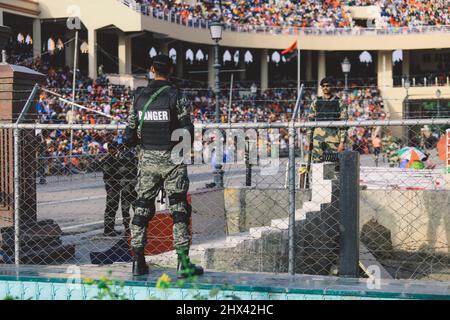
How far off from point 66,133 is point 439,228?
1384 cm

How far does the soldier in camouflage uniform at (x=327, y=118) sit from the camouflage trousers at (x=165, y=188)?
357 cm

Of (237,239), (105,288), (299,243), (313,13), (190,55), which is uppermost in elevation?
(313,13)

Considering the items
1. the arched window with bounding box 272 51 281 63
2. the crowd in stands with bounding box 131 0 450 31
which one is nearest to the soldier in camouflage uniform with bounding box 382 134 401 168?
the crowd in stands with bounding box 131 0 450 31

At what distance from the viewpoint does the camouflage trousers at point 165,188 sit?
207 inches

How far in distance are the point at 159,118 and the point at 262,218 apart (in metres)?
5.24

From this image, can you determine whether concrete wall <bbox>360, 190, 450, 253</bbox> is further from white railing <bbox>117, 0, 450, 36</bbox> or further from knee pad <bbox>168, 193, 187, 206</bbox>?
white railing <bbox>117, 0, 450, 36</bbox>

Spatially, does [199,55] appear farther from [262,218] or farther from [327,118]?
[327,118]

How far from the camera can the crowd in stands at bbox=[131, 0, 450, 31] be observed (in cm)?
4481

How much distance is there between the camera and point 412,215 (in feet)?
33.0

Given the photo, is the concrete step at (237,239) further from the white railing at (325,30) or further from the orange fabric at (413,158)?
the white railing at (325,30)

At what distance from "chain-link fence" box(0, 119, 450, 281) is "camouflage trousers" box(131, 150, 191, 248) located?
1.14 ft

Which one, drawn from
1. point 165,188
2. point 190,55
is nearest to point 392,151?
point 165,188

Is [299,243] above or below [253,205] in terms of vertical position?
below

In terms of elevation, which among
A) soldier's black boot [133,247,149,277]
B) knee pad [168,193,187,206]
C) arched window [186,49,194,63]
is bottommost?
soldier's black boot [133,247,149,277]
